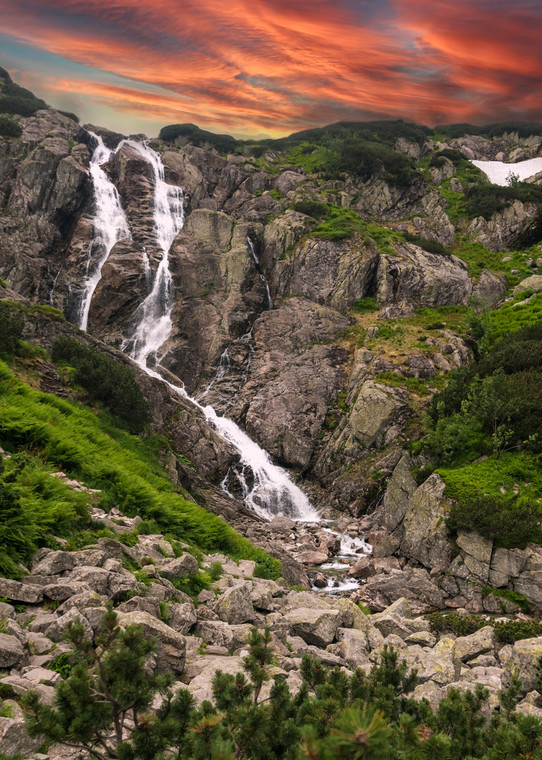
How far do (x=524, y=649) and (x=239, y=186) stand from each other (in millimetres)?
70366

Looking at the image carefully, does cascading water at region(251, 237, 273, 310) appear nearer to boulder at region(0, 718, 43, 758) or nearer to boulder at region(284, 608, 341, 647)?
boulder at region(284, 608, 341, 647)

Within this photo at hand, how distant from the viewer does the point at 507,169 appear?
85438 millimetres

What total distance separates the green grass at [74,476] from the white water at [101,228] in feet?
115

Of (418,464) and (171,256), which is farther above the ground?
(171,256)

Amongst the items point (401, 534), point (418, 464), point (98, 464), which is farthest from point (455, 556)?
point (98, 464)

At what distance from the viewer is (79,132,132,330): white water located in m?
49.6

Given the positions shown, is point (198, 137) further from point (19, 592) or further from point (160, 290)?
point (19, 592)

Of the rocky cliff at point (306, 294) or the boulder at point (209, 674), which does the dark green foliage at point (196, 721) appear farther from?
the rocky cliff at point (306, 294)

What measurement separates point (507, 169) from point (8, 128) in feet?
286

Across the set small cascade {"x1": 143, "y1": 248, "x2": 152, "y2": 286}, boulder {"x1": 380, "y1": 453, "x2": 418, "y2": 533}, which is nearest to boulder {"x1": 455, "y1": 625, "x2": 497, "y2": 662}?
boulder {"x1": 380, "y1": 453, "x2": 418, "y2": 533}

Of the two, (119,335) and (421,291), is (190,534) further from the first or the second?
(421,291)

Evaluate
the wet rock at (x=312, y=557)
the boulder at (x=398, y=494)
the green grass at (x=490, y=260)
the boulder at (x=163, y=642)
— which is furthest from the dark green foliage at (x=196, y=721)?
the green grass at (x=490, y=260)

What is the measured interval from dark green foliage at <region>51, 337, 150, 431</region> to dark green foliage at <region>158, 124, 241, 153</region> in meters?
81.6

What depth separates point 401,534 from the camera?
934 inches
